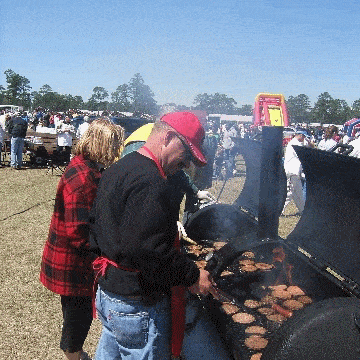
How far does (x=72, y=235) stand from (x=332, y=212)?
6.13 ft

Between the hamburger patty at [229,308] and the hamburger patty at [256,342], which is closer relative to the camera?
the hamburger patty at [256,342]

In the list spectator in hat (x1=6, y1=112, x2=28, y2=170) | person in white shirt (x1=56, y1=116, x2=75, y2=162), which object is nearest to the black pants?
spectator in hat (x1=6, y1=112, x2=28, y2=170)

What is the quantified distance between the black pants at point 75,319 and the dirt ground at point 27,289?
32.8 inches

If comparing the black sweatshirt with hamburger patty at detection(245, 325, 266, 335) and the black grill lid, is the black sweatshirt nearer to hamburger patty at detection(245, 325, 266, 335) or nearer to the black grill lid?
hamburger patty at detection(245, 325, 266, 335)

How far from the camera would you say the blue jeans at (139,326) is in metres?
1.92

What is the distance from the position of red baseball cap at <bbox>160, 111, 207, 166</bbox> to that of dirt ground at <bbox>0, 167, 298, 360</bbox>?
8.26 feet

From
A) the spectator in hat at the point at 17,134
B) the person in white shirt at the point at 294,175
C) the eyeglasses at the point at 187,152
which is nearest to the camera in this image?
the eyeglasses at the point at 187,152

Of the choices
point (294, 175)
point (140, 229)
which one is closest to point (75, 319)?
point (140, 229)

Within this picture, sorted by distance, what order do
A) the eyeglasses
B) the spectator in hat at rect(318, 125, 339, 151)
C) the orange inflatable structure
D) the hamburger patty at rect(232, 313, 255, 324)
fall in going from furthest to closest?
the orange inflatable structure → the spectator in hat at rect(318, 125, 339, 151) → the hamburger patty at rect(232, 313, 255, 324) → the eyeglasses

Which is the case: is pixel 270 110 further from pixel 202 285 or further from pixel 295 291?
pixel 202 285

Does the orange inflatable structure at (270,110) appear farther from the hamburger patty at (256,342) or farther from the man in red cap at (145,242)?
the man in red cap at (145,242)

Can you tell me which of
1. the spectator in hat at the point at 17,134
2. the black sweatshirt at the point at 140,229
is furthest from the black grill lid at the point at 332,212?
the spectator in hat at the point at 17,134

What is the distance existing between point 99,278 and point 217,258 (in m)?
1.25

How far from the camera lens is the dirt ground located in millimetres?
3629
